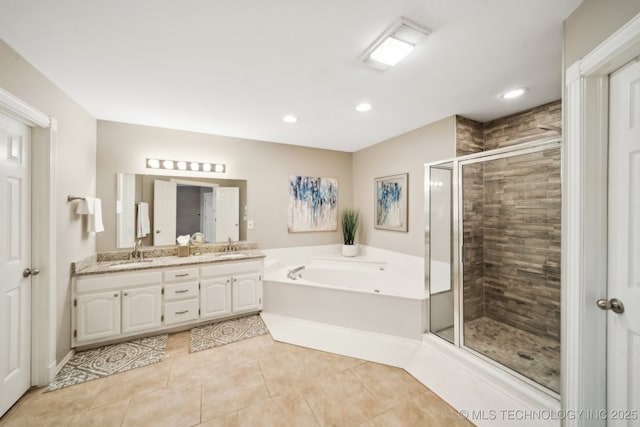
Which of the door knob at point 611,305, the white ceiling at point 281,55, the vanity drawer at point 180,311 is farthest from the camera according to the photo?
the vanity drawer at point 180,311

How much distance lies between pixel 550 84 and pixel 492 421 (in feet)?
8.59

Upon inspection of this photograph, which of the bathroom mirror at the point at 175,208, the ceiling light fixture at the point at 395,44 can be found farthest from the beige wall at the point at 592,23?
the bathroom mirror at the point at 175,208

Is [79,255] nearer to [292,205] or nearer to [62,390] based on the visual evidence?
[62,390]

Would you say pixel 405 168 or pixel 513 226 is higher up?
pixel 405 168

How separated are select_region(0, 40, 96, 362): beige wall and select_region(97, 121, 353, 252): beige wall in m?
0.19

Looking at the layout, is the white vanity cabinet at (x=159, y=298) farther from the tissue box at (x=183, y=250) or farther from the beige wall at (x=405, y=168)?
the beige wall at (x=405, y=168)

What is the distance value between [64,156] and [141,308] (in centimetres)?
161

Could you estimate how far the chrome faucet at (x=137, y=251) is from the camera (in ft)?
9.37

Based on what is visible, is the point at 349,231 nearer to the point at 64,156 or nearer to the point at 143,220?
the point at 143,220

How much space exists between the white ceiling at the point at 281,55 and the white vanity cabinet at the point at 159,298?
176 cm

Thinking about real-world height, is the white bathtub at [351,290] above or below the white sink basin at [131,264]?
below

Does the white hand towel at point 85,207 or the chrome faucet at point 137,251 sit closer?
the white hand towel at point 85,207

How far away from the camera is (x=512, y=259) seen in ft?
8.73

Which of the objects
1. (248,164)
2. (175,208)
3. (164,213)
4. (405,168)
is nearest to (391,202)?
(405,168)
